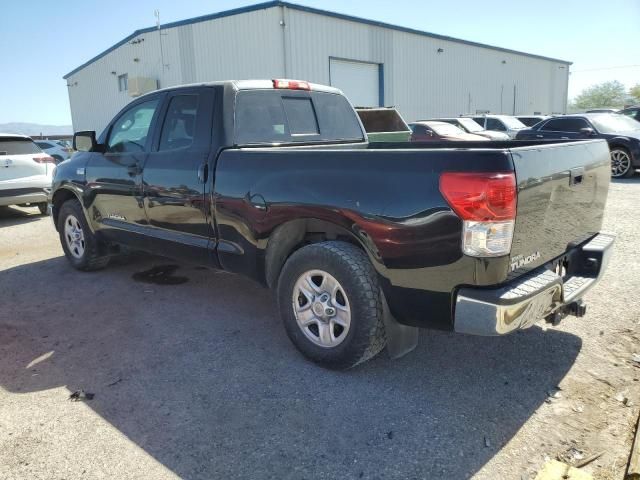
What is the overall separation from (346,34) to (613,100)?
5538 cm

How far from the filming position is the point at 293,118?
4.50 m

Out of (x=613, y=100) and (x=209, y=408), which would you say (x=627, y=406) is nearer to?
(x=209, y=408)

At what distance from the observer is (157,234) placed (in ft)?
15.2

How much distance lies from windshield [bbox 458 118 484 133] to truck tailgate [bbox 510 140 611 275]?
12569mm

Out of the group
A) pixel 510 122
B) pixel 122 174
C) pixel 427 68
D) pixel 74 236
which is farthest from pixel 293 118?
pixel 427 68

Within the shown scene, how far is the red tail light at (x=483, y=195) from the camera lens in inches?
98.6

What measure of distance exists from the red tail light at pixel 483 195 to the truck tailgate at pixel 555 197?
0.08 meters

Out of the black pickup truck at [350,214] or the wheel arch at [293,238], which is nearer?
the black pickup truck at [350,214]

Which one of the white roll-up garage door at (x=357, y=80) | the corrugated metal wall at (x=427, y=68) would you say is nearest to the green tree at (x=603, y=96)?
the corrugated metal wall at (x=427, y=68)

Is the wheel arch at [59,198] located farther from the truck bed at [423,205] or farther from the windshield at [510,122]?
the windshield at [510,122]

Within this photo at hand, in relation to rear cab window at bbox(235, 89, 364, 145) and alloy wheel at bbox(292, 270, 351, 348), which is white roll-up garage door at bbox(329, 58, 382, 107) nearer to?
rear cab window at bbox(235, 89, 364, 145)

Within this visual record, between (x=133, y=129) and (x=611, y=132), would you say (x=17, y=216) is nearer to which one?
(x=133, y=129)

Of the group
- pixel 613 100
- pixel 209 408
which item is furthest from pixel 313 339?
pixel 613 100

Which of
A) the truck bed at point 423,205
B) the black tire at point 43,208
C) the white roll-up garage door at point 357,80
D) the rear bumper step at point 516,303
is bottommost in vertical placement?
the black tire at point 43,208
